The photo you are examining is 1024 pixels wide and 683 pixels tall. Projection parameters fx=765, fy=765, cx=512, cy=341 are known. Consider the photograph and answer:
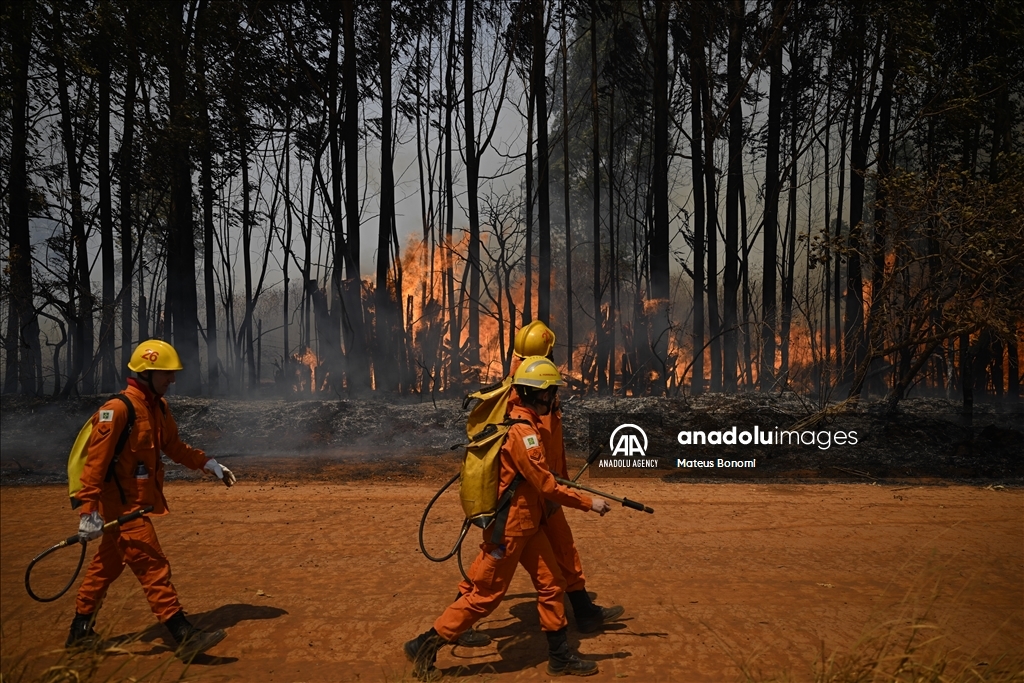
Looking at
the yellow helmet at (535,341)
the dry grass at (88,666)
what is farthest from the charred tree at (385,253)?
the dry grass at (88,666)

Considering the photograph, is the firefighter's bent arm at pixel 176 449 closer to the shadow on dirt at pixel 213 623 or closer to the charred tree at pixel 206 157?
the shadow on dirt at pixel 213 623

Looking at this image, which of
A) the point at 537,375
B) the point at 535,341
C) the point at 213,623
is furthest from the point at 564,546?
the point at 213,623

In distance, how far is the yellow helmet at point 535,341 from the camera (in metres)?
5.97

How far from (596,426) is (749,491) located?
14.7ft

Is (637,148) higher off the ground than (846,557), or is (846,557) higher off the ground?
(637,148)

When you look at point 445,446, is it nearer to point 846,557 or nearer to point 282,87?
Result: point 846,557

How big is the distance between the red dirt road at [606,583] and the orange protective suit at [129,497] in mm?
285

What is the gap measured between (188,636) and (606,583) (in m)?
3.06

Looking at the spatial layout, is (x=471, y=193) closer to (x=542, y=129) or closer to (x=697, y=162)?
(x=542, y=129)

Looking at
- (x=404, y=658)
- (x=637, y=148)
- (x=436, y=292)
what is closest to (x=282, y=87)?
(x=436, y=292)

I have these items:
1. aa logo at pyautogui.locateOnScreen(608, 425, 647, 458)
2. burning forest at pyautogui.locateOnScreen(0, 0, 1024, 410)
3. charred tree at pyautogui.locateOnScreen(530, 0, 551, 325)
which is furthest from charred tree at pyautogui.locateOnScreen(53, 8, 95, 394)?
aa logo at pyautogui.locateOnScreen(608, 425, 647, 458)

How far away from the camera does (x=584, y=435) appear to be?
45.1 feet

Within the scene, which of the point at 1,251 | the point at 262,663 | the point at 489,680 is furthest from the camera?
the point at 1,251

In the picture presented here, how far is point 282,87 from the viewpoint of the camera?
67.6 feet
